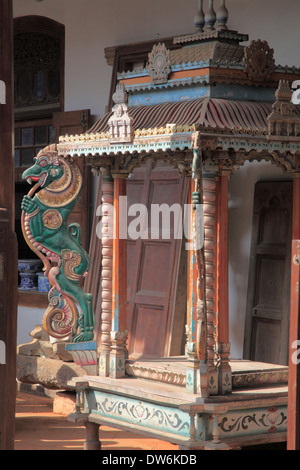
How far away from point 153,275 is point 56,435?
1.43 meters

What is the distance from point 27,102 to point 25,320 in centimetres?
235

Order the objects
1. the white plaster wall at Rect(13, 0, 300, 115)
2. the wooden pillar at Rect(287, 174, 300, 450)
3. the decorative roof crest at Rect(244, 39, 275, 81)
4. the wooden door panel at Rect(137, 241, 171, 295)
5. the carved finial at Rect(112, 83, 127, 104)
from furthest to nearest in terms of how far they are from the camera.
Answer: the wooden door panel at Rect(137, 241, 171, 295) < the white plaster wall at Rect(13, 0, 300, 115) < the carved finial at Rect(112, 83, 127, 104) < the decorative roof crest at Rect(244, 39, 275, 81) < the wooden pillar at Rect(287, 174, 300, 450)

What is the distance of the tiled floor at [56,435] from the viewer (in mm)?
6398

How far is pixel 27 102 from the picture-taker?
32.6ft

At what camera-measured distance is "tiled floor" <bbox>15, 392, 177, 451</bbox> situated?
6.40m

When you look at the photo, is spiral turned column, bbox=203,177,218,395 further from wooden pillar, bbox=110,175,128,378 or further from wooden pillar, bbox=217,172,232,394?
wooden pillar, bbox=110,175,128,378

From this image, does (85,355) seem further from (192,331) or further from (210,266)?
(210,266)

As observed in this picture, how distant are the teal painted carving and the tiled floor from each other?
0.95 metres

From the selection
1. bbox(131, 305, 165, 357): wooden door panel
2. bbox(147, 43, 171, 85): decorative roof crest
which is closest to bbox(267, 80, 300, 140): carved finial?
bbox(147, 43, 171, 85): decorative roof crest

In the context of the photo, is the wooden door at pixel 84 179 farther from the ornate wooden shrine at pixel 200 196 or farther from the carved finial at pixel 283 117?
the carved finial at pixel 283 117

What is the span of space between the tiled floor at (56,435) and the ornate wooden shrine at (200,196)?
2.18 feet

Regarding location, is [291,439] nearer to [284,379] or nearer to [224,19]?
[284,379]

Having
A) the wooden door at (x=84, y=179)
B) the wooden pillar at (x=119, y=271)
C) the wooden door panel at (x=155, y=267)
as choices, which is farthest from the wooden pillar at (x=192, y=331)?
the wooden door at (x=84, y=179)
